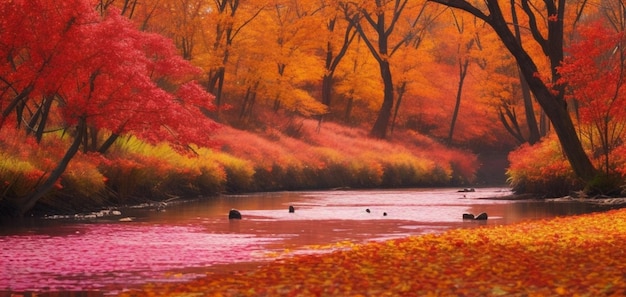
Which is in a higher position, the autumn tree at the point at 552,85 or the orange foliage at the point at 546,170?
the autumn tree at the point at 552,85

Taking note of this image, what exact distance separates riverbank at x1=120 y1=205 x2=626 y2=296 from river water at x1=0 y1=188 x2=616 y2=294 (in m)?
1.48

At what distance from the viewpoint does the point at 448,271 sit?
13.8 m

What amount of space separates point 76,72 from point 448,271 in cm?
1653

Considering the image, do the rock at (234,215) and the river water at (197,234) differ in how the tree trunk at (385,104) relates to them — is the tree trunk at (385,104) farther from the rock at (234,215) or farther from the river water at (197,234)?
the rock at (234,215)

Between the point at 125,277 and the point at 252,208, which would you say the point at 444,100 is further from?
the point at 125,277

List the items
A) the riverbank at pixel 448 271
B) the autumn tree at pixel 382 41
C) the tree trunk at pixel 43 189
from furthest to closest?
the autumn tree at pixel 382 41, the tree trunk at pixel 43 189, the riverbank at pixel 448 271

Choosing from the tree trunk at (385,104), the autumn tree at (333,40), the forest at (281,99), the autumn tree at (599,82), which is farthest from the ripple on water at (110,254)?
the tree trunk at (385,104)

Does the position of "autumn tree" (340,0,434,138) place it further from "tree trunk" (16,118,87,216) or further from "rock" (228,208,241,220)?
"tree trunk" (16,118,87,216)

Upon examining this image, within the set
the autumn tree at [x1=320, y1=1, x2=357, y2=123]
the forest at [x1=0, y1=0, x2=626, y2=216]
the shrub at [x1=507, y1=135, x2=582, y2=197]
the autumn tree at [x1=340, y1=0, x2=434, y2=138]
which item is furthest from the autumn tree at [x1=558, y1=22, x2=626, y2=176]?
the autumn tree at [x1=320, y1=1, x2=357, y2=123]

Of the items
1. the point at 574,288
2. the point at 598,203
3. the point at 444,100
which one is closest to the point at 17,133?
the point at 598,203

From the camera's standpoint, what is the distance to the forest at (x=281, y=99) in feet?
89.8

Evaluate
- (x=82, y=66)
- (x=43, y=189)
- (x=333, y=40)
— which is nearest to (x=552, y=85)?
(x=82, y=66)

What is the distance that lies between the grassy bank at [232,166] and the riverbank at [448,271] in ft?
41.5

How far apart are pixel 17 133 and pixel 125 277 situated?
1527 cm
